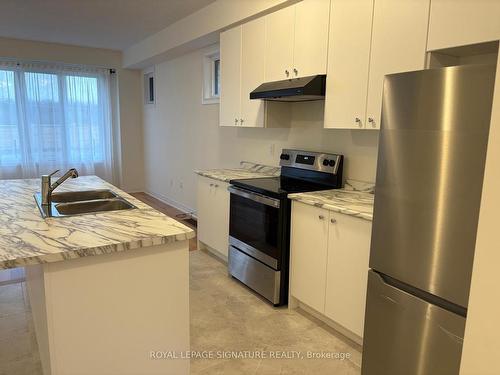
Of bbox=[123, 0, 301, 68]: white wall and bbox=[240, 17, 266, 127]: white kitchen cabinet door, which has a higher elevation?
bbox=[123, 0, 301, 68]: white wall

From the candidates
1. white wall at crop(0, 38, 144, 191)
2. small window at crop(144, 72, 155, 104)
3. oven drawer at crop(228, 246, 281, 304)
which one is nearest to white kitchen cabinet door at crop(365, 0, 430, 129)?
oven drawer at crop(228, 246, 281, 304)

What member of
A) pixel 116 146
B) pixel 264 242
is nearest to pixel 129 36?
pixel 116 146

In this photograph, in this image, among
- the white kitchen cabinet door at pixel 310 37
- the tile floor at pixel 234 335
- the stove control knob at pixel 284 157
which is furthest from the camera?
the stove control knob at pixel 284 157

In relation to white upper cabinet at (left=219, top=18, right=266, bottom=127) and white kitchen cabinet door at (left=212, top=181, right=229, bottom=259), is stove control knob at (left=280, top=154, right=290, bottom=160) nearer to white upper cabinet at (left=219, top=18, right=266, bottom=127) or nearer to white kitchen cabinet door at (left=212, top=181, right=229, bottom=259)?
white upper cabinet at (left=219, top=18, right=266, bottom=127)

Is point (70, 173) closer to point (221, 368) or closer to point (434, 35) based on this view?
point (221, 368)

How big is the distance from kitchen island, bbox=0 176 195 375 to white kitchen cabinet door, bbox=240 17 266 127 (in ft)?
5.97

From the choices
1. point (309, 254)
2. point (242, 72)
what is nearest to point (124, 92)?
point (242, 72)

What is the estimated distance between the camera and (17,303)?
9.04 feet

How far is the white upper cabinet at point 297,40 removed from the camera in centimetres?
260

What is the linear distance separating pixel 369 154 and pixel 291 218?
743mm

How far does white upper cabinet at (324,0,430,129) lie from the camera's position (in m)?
2.01

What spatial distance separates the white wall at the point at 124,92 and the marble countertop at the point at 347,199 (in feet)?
16.7

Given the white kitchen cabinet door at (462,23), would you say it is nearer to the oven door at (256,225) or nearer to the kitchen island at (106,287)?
the oven door at (256,225)

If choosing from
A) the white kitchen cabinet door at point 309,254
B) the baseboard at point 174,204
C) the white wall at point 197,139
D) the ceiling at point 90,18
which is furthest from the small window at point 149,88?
the white kitchen cabinet door at point 309,254
